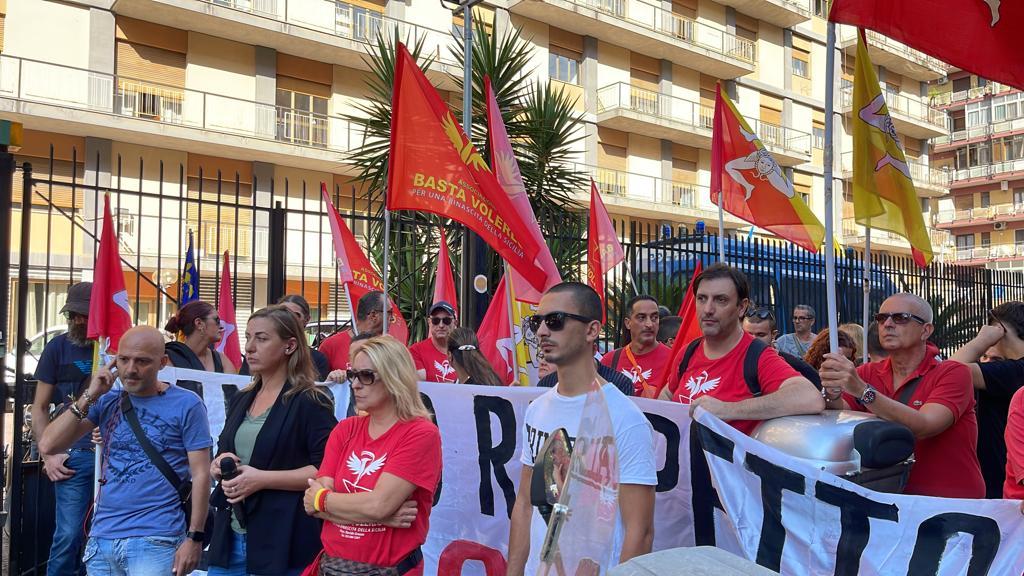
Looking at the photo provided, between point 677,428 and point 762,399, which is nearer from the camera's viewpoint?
point 762,399

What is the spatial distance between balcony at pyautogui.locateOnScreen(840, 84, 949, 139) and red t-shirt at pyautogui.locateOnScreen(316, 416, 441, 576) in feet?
127

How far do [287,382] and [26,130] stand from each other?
63.3ft

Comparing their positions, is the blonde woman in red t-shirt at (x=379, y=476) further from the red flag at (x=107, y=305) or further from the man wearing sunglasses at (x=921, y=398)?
the red flag at (x=107, y=305)

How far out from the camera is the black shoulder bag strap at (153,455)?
3639mm

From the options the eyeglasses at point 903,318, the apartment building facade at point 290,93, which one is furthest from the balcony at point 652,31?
the eyeglasses at point 903,318

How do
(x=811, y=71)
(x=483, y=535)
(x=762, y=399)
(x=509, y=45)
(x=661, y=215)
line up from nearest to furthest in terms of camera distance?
(x=762, y=399) < (x=483, y=535) < (x=509, y=45) < (x=661, y=215) < (x=811, y=71)

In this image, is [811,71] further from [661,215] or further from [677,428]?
[677,428]

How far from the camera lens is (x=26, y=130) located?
19734mm

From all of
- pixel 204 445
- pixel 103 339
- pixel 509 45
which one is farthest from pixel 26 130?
pixel 204 445

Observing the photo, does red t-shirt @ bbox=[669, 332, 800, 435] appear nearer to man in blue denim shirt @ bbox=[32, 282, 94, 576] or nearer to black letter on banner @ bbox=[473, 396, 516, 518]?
→ black letter on banner @ bbox=[473, 396, 516, 518]

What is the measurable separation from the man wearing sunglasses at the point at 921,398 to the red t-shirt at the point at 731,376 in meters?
0.21

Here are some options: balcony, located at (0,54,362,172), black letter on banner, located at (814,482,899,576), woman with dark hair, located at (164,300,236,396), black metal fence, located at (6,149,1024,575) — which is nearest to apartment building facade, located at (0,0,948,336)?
balcony, located at (0,54,362,172)

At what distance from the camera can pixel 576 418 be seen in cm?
311

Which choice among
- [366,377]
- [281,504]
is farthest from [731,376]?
[281,504]
